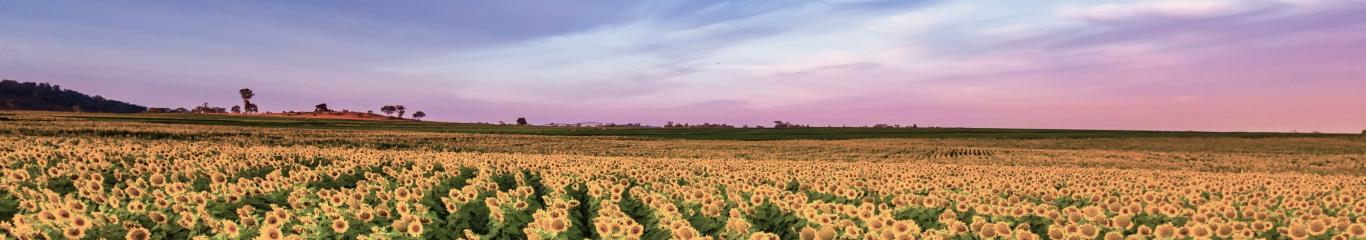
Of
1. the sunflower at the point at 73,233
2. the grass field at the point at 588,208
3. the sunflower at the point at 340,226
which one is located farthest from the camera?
the grass field at the point at 588,208

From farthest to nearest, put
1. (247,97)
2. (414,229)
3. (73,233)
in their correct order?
(247,97) < (414,229) < (73,233)

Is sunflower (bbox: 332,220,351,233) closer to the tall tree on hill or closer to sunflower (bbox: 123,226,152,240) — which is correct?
sunflower (bbox: 123,226,152,240)

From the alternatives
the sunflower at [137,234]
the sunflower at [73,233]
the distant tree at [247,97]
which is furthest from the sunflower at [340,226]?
the distant tree at [247,97]

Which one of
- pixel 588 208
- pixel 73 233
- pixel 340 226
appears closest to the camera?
pixel 73 233

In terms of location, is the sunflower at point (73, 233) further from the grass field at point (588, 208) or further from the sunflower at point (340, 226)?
the sunflower at point (340, 226)

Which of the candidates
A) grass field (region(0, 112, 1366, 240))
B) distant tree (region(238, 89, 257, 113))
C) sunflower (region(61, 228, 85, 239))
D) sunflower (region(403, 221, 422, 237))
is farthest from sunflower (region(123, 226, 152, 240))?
distant tree (region(238, 89, 257, 113))

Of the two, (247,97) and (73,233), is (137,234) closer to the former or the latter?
(73,233)

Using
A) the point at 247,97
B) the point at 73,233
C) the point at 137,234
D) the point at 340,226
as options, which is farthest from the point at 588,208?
the point at 247,97

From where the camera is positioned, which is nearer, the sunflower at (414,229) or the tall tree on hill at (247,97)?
the sunflower at (414,229)

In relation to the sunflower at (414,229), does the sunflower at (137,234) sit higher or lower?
lower

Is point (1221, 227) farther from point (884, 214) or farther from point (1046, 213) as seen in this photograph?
point (884, 214)

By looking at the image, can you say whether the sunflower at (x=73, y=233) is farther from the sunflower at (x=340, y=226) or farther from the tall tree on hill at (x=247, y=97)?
the tall tree on hill at (x=247, y=97)

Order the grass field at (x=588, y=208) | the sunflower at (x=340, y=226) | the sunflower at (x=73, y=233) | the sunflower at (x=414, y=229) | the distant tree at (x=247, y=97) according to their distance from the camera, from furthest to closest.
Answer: the distant tree at (x=247, y=97)
the grass field at (x=588, y=208)
the sunflower at (x=340, y=226)
the sunflower at (x=414, y=229)
the sunflower at (x=73, y=233)

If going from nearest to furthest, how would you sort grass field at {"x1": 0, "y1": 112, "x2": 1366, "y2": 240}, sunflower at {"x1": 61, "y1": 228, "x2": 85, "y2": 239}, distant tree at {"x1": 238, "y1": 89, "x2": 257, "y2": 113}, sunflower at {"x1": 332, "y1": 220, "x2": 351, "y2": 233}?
1. sunflower at {"x1": 61, "y1": 228, "x2": 85, "y2": 239}
2. sunflower at {"x1": 332, "y1": 220, "x2": 351, "y2": 233}
3. grass field at {"x1": 0, "y1": 112, "x2": 1366, "y2": 240}
4. distant tree at {"x1": 238, "y1": 89, "x2": 257, "y2": 113}
